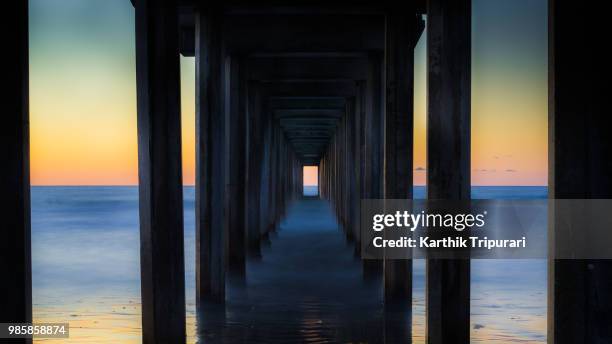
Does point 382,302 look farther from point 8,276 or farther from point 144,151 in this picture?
point 8,276

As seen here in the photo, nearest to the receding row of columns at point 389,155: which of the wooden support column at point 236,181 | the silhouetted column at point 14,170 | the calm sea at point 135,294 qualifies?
the silhouetted column at point 14,170

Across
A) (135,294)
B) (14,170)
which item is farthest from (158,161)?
(135,294)

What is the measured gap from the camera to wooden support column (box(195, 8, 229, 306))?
7.81 metres

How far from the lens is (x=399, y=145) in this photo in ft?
26.7

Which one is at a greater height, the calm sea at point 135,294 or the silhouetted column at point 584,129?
the silhouetted column at point 584,129

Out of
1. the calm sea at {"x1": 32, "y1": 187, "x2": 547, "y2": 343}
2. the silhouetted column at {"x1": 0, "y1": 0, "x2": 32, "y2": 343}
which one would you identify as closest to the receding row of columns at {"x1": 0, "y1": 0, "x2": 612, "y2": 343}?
the silhouetted column at {"x1": 0, "y1": 0, "x2": 32, "y2": 343}

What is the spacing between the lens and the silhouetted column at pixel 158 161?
484 centimetres

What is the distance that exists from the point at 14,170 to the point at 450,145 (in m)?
3.60

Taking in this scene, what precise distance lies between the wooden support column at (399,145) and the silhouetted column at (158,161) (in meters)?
3.85

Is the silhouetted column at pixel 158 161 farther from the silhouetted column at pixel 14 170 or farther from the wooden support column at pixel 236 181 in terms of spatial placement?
the wooden support column at pixel 236 181

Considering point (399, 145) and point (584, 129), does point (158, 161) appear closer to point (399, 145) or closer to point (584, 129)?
point (584, 129)

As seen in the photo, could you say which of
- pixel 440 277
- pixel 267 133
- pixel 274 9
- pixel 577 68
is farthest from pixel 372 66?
pixel 577 68

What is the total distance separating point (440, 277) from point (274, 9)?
643 cm

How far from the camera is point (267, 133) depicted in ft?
59.2
